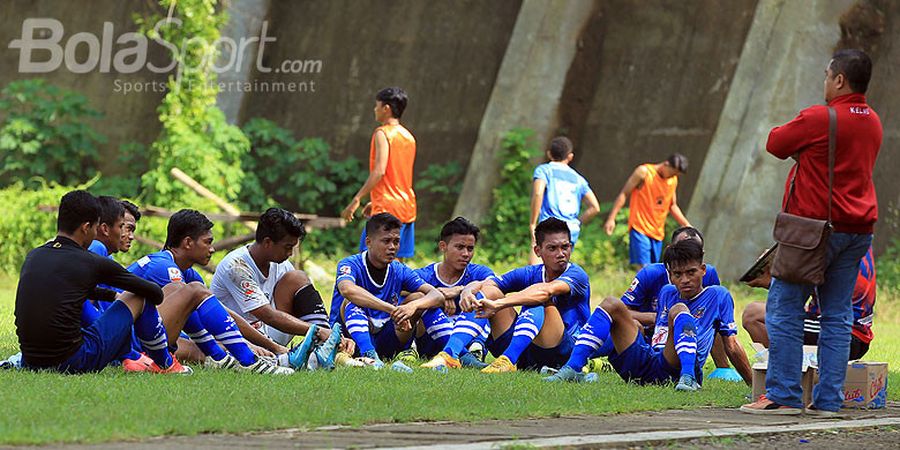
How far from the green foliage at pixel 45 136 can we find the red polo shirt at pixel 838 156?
15431 mm

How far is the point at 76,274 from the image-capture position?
294 inches

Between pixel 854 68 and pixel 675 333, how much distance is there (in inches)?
73.1

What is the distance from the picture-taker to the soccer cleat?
328 inches

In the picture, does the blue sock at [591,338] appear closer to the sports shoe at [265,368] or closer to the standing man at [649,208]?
the sports shoe at [265,368]

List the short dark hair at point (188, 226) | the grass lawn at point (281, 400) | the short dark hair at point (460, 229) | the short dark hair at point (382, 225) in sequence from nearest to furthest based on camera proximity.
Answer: the grass lawn at point (281, 400) → the short dark hair at point (188, 226) → the short dark hair at point (382, 225) → the short dark hair at point (460, 229)

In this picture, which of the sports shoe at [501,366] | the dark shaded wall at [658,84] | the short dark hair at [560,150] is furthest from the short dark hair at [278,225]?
the dark shaded wall at [658,84]

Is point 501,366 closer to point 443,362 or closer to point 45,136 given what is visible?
point 443,362

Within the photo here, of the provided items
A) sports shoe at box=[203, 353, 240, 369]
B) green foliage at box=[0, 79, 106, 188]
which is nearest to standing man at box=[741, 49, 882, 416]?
sports shoe at box=[203, 353, 240, 369]

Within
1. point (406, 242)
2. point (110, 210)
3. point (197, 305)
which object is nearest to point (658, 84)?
point (406, 242)

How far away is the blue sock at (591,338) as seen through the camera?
8102mm

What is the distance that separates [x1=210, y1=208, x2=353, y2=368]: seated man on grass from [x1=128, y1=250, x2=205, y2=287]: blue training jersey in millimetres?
447

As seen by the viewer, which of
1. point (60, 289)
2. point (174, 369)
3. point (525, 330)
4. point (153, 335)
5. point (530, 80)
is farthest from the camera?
point (530, 80)

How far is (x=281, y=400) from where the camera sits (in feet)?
22.1

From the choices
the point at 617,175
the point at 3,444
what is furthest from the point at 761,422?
the point at 617,175
